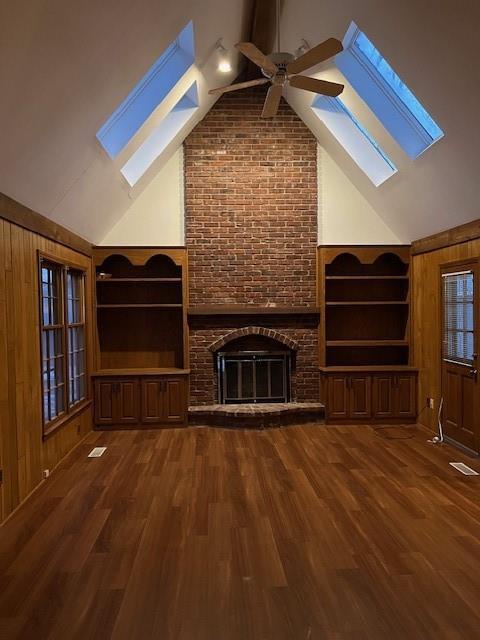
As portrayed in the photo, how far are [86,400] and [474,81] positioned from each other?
5226mm

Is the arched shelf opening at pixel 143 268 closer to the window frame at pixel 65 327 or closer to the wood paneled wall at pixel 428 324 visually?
the window frame at pixel 65 327

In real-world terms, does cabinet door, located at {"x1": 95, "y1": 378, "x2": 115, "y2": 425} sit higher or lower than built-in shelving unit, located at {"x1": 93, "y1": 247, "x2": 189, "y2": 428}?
lower

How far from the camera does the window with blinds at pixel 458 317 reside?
4977mm

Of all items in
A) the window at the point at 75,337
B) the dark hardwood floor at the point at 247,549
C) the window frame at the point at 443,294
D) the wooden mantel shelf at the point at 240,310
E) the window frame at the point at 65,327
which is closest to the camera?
the dark hardwood floor at the point at 247,549

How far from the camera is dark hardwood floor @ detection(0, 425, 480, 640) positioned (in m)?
2.35

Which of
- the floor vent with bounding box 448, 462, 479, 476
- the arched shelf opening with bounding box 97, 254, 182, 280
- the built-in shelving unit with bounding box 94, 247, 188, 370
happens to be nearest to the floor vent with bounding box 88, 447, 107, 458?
the built-in shelving unit with bounding box 94, 247, 188, 370

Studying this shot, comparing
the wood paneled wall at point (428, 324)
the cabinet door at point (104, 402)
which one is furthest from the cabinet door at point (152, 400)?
the wood paneled wall at point (428, 324)

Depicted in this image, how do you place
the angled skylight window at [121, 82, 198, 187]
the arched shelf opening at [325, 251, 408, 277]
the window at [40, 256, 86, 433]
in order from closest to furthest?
1. the window at [40, 256, 86, 433]
2. the angled skylight window at [121, 82, 198, 187]
3. the arched shelf opening at [325, 251, 408, 277]

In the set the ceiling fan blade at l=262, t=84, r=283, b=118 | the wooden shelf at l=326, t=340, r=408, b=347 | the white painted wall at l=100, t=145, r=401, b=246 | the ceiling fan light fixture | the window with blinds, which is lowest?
the wooden shelf at l=326, t=340, r=408, b=347

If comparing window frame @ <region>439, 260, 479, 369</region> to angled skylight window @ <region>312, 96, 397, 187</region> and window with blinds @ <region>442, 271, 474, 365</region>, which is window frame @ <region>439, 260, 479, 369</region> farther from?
angled skylight window @ <region>312, 96, 397, 187</region>

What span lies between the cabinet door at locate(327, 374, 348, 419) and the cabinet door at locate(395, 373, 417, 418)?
Result: 2.28 ft

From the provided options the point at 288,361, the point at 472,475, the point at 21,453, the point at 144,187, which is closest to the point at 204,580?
the point at 21,453

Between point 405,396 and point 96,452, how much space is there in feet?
13.2

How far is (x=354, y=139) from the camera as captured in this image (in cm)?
597
